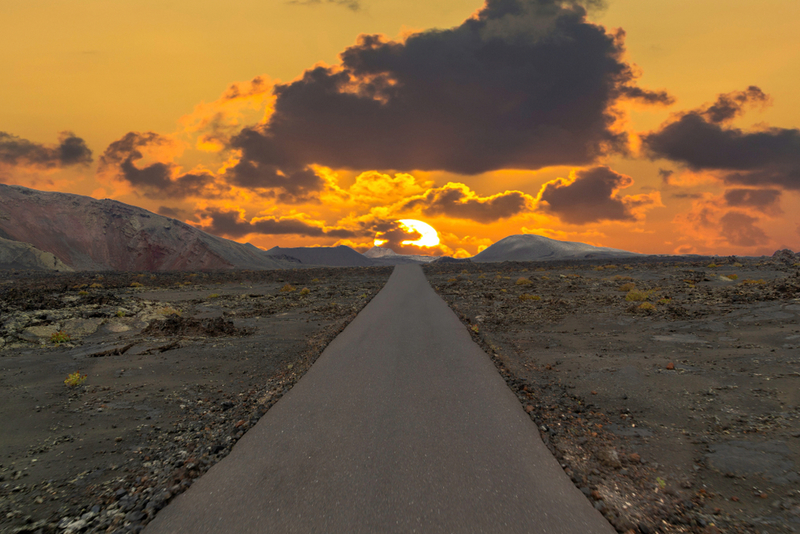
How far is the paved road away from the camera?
367cm

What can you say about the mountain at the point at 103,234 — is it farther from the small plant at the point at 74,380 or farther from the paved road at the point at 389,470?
the paved road at the point at 389,470

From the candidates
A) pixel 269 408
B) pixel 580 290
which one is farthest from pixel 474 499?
pixel 580 290

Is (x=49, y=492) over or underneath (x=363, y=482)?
underneath

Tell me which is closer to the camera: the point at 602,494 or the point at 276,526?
the point at 276,526

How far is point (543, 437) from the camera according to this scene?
555 centimetres

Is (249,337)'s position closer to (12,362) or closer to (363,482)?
(12,362)

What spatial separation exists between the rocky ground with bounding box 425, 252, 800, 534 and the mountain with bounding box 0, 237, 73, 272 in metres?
79.1

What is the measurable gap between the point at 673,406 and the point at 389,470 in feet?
19.1

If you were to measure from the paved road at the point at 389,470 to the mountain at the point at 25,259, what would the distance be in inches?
3096

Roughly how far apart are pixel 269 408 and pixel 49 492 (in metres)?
2.95

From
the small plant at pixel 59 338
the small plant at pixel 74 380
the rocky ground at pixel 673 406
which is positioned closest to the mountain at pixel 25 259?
the small plant at pixel 59 338

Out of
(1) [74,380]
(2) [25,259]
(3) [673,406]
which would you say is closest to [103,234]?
(2) [25,259]

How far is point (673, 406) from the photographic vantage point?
680 centimetres

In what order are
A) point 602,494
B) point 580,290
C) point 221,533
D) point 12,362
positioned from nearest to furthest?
point 221,533 → point 602,494 → point 12,362 → point 580,290
